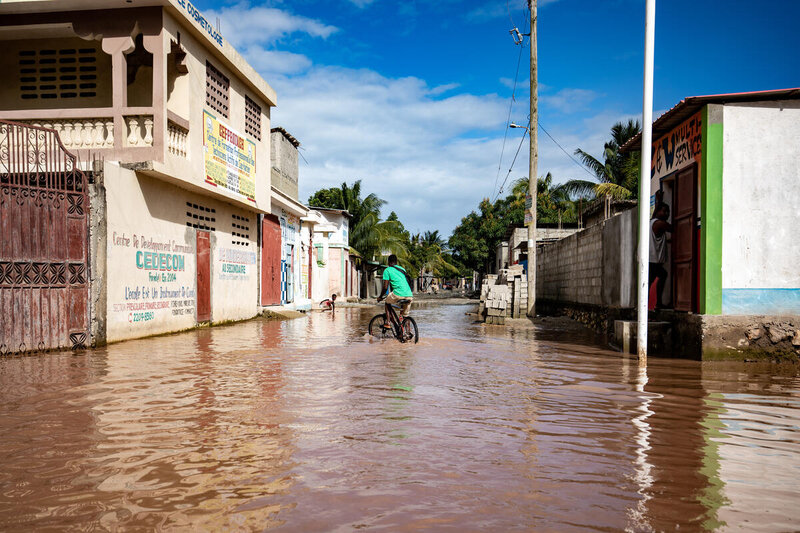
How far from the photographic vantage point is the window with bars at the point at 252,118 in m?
18.6

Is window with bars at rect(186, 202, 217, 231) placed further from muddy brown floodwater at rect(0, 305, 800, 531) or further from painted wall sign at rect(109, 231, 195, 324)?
muddy brown floodwater at rect(0, 305, 800, 531)

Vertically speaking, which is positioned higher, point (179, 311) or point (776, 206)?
point (776, 206)

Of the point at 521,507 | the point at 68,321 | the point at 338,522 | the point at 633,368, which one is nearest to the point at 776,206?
the point at 633,368

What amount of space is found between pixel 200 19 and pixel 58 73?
3974mm

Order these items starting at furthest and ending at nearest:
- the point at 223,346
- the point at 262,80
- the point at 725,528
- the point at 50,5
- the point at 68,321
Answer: the point at 262,80 < the point at 50,5 < the point at 223,346 < the point at 68,321 < the point at 725,528

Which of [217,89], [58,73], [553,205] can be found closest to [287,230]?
[217,89]

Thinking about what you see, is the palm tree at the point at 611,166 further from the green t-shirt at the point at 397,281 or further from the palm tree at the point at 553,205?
the green t-shirt at the point at 397,281

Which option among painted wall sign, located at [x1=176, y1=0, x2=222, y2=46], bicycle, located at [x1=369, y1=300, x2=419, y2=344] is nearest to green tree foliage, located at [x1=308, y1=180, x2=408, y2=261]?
painted wall sign, located at [x1=176, y1=0, x2=222, y2=46]

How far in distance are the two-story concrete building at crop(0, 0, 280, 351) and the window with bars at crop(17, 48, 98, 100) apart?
30 millimetres

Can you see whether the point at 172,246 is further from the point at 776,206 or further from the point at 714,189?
the point at 776,206

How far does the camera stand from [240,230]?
18812 mm

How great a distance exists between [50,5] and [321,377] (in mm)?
11066

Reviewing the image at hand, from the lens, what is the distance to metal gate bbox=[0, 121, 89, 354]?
9.58 meters

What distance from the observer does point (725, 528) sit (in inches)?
116
